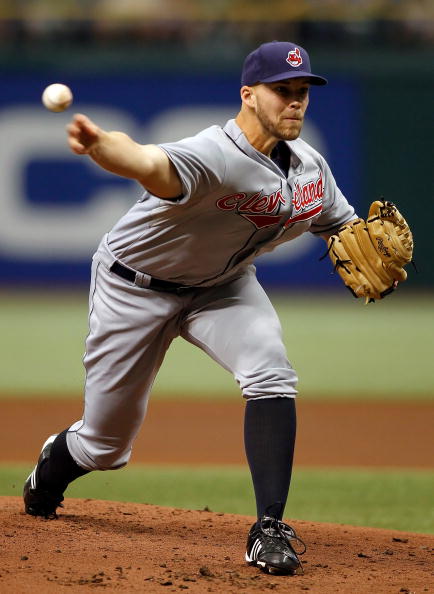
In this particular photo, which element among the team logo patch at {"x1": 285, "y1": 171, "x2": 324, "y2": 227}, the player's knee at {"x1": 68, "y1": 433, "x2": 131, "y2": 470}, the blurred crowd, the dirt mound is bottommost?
the dirt mound

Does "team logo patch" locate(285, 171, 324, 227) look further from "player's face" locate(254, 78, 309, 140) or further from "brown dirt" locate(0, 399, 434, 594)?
"brown dirt" locate(0, 399, 434, 594)

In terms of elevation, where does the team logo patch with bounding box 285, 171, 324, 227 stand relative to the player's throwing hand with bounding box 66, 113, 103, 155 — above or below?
above

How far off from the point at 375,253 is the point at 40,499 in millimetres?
1763

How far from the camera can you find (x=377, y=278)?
4238 millimetres

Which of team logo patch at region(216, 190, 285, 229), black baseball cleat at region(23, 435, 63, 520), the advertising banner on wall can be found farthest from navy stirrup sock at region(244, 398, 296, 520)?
the advertising banner on wall

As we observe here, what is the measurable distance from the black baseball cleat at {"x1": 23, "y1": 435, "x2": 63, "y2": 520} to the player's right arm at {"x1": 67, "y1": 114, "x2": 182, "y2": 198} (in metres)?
1.69

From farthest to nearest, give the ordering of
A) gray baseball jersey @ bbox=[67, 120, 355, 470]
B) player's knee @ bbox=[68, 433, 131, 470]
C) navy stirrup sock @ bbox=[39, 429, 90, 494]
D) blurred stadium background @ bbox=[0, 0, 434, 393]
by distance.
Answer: blurred stadium background @ bbox=[0, 0, 434, 393]
navy stirrup sock @ bbox=[39, 429, 90, 494]
player's knee @ bbox=[68, 433, 131, 470]
gray baseball jersey @ bbox=[67, 120, 355, 470]

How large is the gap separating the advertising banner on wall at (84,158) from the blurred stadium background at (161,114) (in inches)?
0.5

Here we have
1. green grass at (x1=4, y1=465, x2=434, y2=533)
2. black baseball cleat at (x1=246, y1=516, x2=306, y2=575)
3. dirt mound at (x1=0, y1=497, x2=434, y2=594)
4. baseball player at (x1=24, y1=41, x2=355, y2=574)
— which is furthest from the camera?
green grass at (x1=4, y1=465, x2=434, y2=533)

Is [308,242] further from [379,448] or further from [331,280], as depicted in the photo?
[379,448]

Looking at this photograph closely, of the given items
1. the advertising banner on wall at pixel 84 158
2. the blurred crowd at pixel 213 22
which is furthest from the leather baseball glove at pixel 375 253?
the blurred crowd at pixel 213 22

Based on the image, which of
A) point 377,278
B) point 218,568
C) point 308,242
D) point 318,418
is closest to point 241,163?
point 377,278

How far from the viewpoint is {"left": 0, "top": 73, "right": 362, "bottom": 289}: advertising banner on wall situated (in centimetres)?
1401

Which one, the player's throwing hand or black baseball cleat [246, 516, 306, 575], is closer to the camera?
the player's throwing hand
